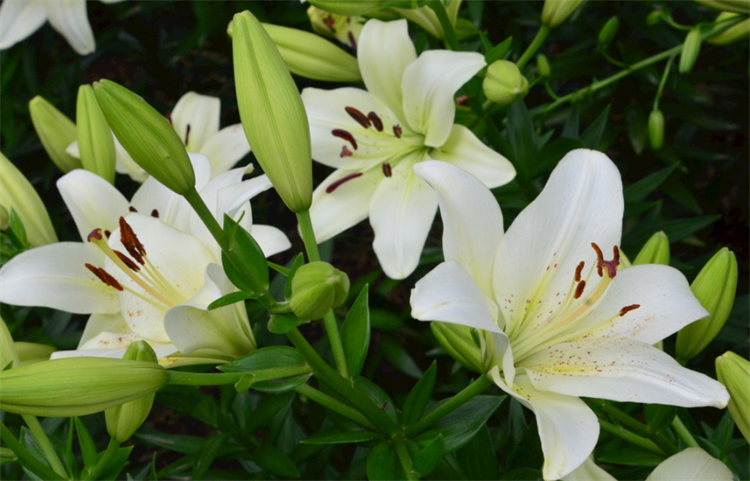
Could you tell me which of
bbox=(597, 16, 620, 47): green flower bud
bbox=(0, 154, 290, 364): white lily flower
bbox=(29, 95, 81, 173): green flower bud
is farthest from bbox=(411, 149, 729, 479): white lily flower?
bbox=(29, 95, 81, 173): green flower bud

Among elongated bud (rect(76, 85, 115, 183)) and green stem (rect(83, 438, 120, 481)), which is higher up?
elongated bud (rect(76, 85, 115, 183))

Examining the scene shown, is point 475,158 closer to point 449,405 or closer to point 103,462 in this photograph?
point 449,405

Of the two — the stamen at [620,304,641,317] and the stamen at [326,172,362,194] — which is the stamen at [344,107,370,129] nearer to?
Answer: the stamen at [326,172,362,194]

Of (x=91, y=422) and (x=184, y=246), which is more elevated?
(x=184, y=246)

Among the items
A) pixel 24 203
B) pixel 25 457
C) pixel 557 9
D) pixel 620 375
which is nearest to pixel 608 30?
pixel 557 9

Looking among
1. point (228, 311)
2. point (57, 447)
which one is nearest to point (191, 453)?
Result: point (57, 447)

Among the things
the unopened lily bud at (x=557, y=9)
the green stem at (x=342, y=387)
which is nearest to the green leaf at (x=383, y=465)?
the green stem at (x=342, y=387)

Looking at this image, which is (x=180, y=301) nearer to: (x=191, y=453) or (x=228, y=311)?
(x=228, y=311)
